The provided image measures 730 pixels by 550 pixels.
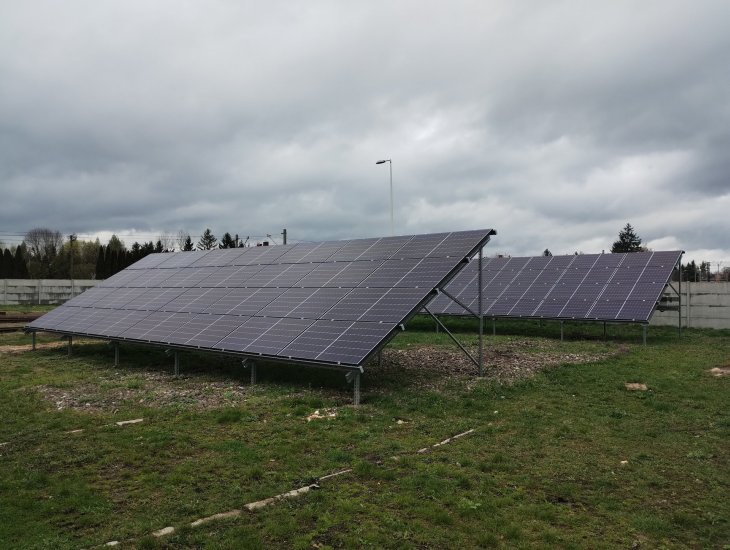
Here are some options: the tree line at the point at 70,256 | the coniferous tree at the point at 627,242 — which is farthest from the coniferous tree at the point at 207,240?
the coniferous tree at the point at 627,242

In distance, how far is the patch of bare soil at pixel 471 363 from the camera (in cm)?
1709

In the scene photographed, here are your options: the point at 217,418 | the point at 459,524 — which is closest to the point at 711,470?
the point at 459,524

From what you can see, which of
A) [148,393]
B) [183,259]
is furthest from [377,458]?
[183,259]

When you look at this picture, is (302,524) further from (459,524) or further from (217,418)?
(217,418)

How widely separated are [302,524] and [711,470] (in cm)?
708

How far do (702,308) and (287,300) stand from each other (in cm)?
2555

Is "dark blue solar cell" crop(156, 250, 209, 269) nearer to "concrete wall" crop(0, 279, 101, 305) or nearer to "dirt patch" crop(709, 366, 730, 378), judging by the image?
"dirt patch" crop(709, 366, 730, 378)

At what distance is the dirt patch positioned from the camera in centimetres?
1701

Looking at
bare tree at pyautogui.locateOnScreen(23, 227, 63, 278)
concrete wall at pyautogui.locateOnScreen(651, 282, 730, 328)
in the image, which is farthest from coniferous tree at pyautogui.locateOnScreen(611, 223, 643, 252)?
bare tree at pyautogui.locateOnScreen(23, 227, 63, 278)

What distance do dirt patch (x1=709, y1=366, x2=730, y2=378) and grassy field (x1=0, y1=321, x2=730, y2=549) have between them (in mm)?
255

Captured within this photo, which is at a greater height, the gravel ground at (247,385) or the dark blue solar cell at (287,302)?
the dark blue solar cell at (287,302)

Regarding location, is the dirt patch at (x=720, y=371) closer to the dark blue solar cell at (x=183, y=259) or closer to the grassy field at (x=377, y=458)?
the grassy field at (x=377, y=458)

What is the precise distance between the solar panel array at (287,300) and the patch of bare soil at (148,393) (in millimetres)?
1221

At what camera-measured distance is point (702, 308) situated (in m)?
30.7
